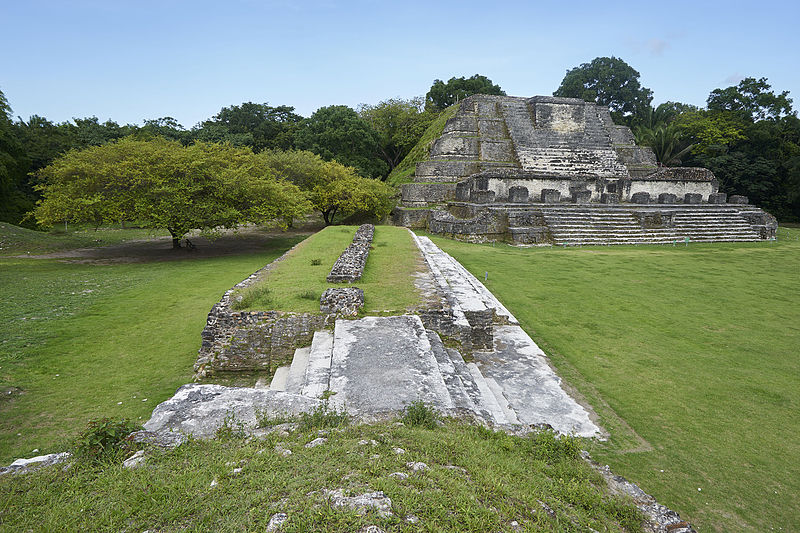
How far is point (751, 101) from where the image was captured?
1249 inches

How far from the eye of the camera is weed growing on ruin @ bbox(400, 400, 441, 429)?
11.0ft

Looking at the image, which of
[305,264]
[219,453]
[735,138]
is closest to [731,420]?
[219,453]

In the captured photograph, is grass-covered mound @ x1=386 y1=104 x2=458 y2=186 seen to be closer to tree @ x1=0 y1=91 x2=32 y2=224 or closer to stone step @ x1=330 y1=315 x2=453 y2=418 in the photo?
tree @ x1=0 y1=91 x2=32 y2=224

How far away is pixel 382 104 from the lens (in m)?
36.5

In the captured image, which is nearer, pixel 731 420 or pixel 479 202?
pixel 731 420

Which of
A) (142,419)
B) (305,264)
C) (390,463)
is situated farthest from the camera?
(305,264)

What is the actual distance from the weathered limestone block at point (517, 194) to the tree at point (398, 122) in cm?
1487

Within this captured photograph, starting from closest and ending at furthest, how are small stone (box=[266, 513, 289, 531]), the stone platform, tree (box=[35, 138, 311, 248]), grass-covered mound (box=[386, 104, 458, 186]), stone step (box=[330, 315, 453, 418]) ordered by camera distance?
small stone (box=[266, 513, 289, 531]) < the stone platform < stone step (box=[330, 315, 453, 418]) < tree (box=[35, 138, 311, 248]) < grass-covered mound (box=[386, 104, 458, 186])

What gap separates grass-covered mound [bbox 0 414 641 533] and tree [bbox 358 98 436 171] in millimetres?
33873

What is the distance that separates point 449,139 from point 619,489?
24.8 meters

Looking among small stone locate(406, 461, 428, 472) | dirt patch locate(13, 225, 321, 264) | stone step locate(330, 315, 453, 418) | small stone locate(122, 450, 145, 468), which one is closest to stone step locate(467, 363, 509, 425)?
stone step locate(330, 315, 453, 418)

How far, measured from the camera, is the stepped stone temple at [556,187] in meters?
19.2

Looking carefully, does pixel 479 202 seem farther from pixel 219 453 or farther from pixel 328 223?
pixel 219 453

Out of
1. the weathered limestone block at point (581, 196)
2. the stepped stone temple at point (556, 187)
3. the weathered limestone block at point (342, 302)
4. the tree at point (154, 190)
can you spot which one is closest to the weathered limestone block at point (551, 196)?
the stepped stone temple at point (556, 187)
